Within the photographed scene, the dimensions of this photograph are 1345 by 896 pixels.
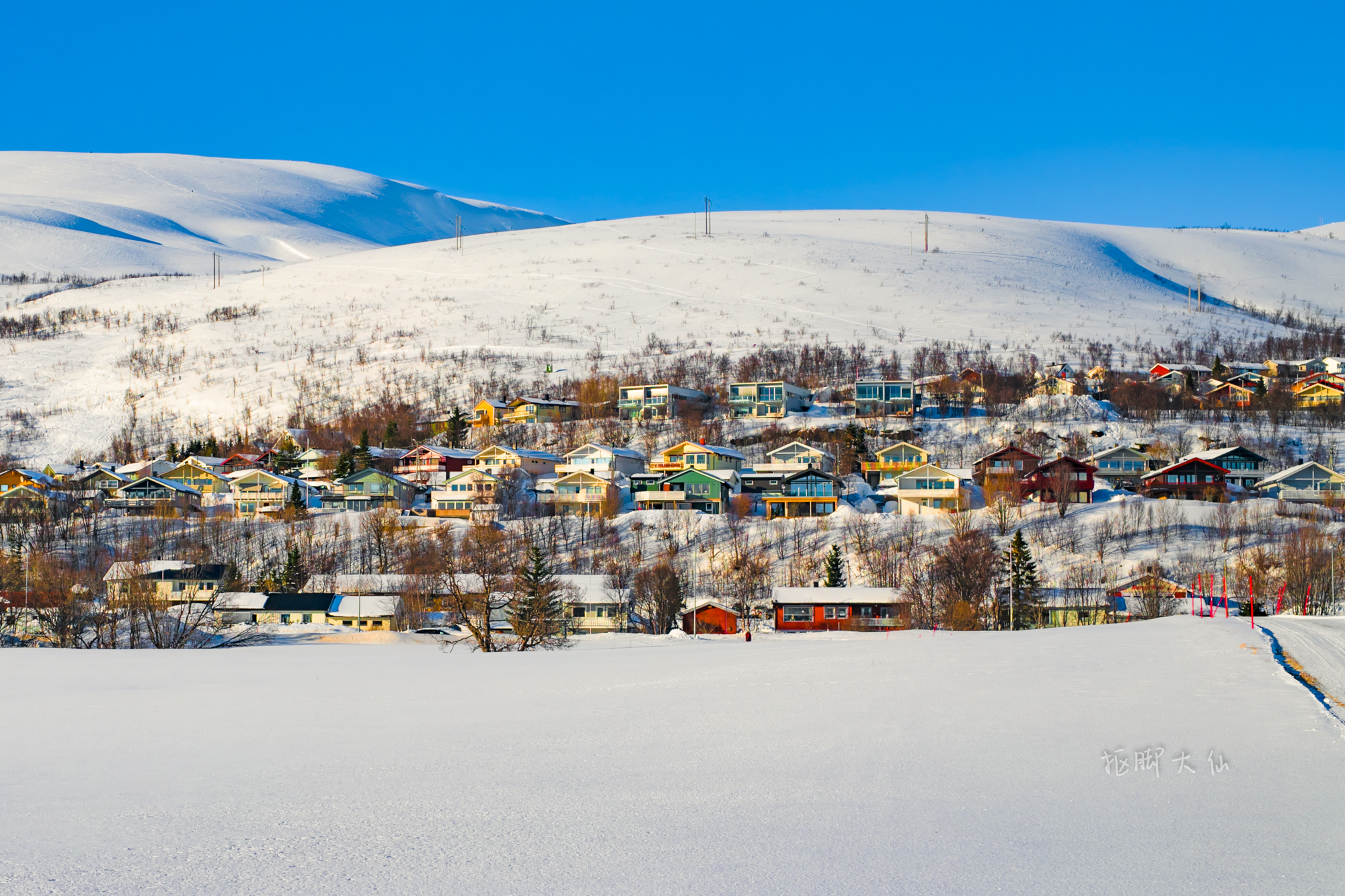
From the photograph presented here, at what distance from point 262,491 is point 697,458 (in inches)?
876

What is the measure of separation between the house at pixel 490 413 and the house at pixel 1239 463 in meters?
41.3

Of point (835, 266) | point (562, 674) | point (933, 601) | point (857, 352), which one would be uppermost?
point (835, 266)

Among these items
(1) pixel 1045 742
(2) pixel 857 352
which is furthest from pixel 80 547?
(2) pixel 857 352

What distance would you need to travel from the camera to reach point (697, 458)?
55.1 metres

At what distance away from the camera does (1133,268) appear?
136m

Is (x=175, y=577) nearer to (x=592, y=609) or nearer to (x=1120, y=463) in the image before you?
(x=592, y=609)

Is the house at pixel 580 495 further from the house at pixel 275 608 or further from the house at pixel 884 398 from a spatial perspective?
the house at pixel 884 398

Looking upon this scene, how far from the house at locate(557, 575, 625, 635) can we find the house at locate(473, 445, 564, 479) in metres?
20.9

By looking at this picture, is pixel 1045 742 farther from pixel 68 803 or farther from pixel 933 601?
pixel 933 601

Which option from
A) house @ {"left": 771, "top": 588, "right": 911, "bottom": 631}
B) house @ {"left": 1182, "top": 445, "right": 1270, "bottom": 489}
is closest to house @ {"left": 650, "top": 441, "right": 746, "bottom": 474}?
house @ {"left": 771, "top": 588, "right": 911, "bottom": 631}

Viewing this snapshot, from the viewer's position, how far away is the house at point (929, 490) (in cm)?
4778

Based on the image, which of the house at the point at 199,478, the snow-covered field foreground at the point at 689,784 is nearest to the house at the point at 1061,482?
the snow-covered field foreground at the point at 689,784

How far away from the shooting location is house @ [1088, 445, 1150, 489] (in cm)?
5266

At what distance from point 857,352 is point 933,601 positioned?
54305 mm
